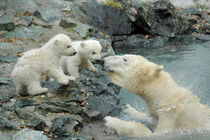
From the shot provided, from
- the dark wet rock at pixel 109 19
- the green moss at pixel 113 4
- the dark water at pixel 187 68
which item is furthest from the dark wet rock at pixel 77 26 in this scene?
the green moss at pixel 113 4

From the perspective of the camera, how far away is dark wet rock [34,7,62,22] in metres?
12.0

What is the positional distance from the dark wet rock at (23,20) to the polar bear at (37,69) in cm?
497

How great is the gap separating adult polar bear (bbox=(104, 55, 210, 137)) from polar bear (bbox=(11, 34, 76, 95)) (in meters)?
1.86

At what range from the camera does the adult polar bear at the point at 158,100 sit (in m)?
4.56

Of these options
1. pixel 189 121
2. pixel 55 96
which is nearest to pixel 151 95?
pixel 189 121

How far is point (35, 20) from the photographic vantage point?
11883mm

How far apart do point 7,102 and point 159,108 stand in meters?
2.85

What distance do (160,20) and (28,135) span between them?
9458 millimetres

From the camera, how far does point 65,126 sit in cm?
552

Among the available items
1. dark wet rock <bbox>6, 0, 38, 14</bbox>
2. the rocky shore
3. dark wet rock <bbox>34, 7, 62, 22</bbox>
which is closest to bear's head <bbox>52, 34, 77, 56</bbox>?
the rocky shore

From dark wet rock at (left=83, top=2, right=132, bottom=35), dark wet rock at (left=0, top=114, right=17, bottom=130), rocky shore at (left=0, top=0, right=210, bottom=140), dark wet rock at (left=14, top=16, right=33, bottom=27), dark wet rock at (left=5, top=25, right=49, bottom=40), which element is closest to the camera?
dark wet rock at (left=0, top=114, right=17, bottom=130)

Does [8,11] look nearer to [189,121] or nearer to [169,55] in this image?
[169,55]

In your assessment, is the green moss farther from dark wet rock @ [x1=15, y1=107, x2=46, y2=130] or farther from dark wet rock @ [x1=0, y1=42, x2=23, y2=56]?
dark wet rock @ [x1=15, y1=107, x2=46, y2=130]

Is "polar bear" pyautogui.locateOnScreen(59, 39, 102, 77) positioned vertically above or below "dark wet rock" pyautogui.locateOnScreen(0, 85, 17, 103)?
above
